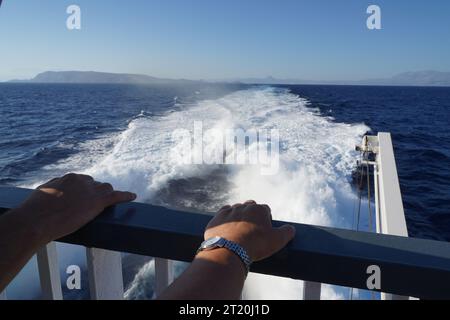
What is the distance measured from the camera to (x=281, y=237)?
2.12 ft

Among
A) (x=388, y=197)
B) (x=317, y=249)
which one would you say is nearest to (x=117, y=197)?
(x=317, y=249)

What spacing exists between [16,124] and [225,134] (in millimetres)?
11710

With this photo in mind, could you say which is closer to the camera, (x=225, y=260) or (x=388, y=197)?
(x=225, y=260)

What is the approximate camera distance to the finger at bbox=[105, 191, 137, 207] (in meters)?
0.80

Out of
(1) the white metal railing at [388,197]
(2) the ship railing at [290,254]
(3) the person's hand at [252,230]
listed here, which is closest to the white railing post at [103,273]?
(2) the ship railing at [290,254]

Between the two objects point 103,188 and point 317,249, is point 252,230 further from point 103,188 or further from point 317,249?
point 103,188

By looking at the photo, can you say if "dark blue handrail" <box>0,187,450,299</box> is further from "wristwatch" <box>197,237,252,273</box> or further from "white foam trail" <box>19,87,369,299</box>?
"white foam trail" <box>19,87,369,299</box>

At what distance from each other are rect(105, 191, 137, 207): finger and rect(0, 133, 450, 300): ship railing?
0.04ft

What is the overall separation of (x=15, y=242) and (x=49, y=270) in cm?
20

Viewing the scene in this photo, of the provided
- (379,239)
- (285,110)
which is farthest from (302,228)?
(285,110)

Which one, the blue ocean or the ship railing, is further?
the blue ocean

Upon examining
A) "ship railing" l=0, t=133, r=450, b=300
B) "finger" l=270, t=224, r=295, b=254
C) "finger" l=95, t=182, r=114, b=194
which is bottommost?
"ship railing" l=0, t=133, r=450, b=300

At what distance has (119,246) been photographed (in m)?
0.76

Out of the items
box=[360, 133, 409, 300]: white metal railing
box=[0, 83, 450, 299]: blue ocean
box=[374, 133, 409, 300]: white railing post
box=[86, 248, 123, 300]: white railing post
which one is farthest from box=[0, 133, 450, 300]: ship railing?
box=[374, 133, 409, 300]: white railing post
